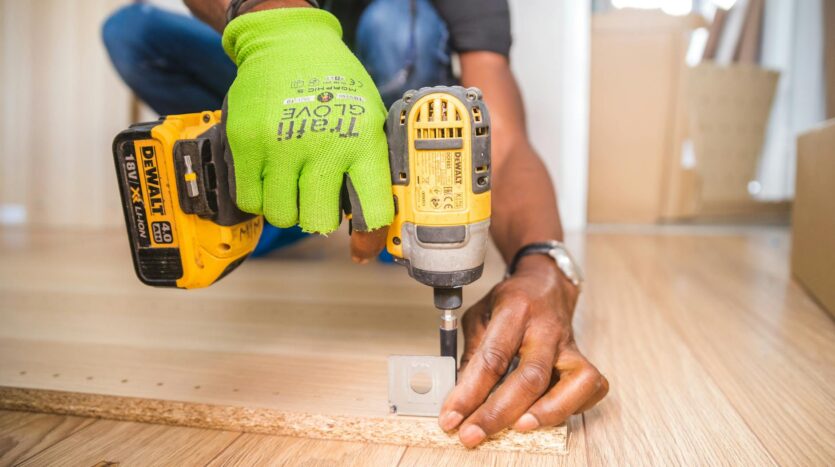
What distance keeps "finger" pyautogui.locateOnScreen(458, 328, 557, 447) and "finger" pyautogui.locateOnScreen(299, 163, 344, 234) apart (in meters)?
0.32

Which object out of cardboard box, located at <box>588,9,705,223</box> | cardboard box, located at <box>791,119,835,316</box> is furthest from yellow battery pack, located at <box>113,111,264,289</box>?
cardboard box, located at <box>588,9,705,223</box>

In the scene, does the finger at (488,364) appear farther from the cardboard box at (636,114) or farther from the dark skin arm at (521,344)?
the cardboard box at (636,114)

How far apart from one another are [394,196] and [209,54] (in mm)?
1210

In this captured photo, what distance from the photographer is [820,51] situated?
2.83 meters

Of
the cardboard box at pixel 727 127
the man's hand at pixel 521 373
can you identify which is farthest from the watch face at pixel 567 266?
the cardboard box at pixel 727 127

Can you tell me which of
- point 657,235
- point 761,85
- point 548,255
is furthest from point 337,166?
point 761,85

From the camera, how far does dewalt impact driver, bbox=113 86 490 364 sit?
743 mm

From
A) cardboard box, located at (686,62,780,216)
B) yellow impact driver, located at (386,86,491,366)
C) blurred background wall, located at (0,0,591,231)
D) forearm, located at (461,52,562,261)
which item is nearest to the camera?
yellow impact driver, located at (386,86,491,366)

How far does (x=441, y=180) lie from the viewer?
0.75 m

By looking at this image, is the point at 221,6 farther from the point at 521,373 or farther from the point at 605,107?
the point at 605,107

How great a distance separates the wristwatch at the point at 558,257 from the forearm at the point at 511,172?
0.10 feet

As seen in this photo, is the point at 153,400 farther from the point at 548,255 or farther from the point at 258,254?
the point at 258,254

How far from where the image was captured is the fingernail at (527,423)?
0.78 metres

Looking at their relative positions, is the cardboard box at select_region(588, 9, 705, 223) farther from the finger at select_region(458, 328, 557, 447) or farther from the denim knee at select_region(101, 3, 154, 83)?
the finger at select_region(458, 328, 557, 447)
